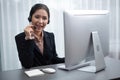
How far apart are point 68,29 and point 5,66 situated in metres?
1.52

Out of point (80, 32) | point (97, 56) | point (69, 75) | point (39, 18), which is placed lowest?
point (69, 75)

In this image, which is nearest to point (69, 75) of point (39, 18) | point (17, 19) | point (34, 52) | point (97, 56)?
point (97, 56)

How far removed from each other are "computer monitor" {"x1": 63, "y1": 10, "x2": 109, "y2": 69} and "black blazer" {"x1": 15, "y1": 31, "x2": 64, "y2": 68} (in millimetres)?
366

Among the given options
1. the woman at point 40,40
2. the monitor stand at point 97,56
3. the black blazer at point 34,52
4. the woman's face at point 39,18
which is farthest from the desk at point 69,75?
the woman's face at point 39,18

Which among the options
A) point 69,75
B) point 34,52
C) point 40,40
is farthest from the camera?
point 40,40

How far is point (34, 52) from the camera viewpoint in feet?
6.21

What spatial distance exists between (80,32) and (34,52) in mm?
578

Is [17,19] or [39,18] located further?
[17,19]

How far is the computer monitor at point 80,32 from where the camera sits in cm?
143

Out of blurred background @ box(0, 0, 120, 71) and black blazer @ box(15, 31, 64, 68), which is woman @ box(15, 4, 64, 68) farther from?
blurred background @ box(0, 0, 120, 71)

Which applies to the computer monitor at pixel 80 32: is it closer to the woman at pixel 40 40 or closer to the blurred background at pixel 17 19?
the woman at pixel 40 40

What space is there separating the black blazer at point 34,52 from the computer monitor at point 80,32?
37cm

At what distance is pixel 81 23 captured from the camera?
149 centimetres

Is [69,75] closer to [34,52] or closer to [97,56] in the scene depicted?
[97,56]
